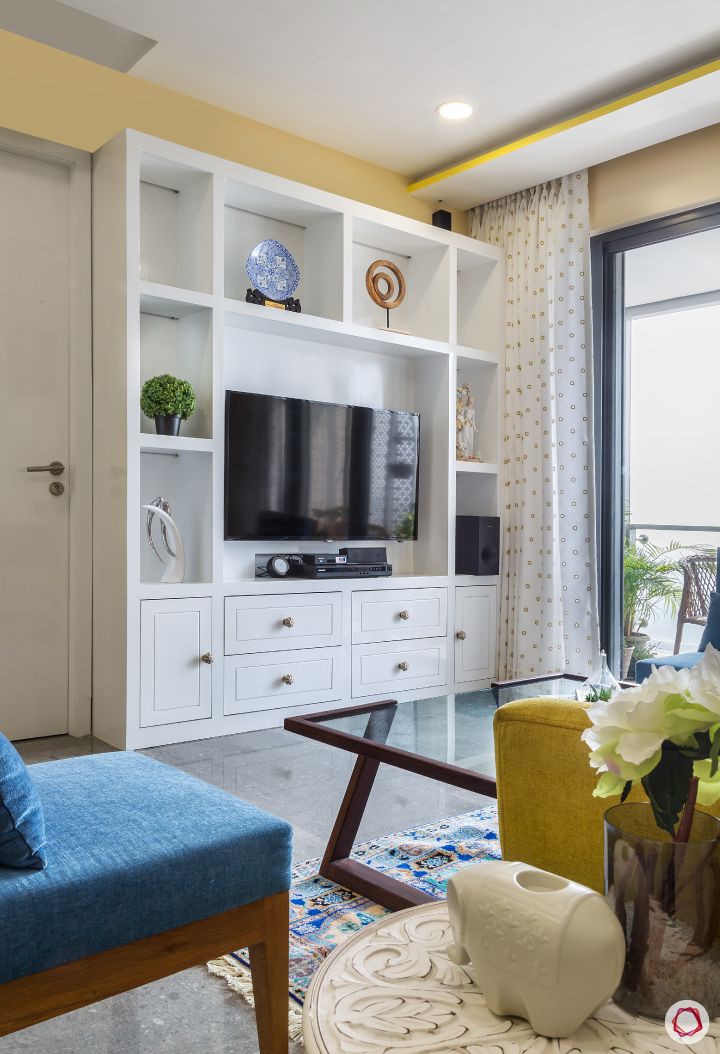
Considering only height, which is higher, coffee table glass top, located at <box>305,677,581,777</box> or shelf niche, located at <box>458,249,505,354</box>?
shelf niche, located at <box>458,249,505,354</box>

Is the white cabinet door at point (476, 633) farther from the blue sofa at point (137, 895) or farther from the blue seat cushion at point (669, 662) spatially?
the blue sofa at point (137, 895)

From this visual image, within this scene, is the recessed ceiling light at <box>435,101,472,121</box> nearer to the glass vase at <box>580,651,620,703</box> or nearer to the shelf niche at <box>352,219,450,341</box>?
the shelf niche at <box>352,219,450,341</box>

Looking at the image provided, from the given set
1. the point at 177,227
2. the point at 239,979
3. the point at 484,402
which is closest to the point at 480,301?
the point at 484,402

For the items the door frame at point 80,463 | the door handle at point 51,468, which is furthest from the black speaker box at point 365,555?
the door handle at point 51,468

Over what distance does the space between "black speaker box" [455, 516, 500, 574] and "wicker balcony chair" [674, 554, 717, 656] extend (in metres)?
0.97

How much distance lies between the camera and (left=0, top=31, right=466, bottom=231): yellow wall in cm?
349

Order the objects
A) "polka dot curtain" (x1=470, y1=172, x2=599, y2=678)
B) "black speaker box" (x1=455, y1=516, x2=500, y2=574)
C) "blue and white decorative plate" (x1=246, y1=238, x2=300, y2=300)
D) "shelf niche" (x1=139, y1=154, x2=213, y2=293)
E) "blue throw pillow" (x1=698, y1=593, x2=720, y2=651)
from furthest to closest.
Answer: "black speaker box" (x1=455, y1=516, x2=500, y2=574) → "polka dot curtain" (x1=470, y1=172, x2=599, y2=678) → "blue and white decorative plate" (x1=246, y1=238, x2=300, y2=300) → "shelf niche" (x1=139, y1=154, x2=213, y2=293) → "blue throw pillow" (x1=698, y1=593, x2=720, y2=651)

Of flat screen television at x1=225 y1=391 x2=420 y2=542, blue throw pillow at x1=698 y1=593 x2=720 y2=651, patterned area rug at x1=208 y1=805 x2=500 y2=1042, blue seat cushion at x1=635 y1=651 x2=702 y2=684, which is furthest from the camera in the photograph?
flat screen television at x1=225 y1=391 x2=420 y2=542

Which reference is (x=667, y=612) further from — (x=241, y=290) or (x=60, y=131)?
(x=60, y=131)

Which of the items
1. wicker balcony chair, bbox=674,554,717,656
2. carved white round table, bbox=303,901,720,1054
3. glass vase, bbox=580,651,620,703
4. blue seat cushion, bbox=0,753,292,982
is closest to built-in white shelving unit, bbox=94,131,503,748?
wicker balcony chair, bbox=674,554,717,656

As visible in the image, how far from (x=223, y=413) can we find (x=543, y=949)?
3.25 m

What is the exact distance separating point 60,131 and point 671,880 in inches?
146

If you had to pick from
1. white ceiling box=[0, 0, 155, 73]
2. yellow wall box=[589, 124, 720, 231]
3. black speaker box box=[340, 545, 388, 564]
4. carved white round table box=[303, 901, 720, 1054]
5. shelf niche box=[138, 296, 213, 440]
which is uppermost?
white ceiling box=[0, 0, 155, 73]

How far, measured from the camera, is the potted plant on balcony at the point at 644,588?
14.2ft
